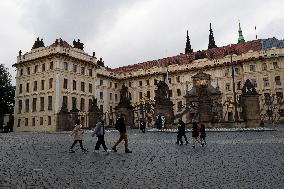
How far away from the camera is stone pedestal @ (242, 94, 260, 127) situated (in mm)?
28641

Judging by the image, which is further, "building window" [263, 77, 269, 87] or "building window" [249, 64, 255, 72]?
"building window" [249, 64, 255, 72]

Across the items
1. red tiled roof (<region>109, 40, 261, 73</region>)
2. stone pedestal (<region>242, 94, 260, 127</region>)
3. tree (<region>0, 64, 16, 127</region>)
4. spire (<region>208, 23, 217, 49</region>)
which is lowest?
stone pedestal (<region>242, 94, 260, 127</region>)

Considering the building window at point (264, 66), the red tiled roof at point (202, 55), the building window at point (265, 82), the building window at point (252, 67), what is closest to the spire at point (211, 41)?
the red tiled roof at point (202, 55)

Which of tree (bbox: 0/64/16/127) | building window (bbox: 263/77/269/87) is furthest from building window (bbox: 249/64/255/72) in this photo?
tree (bbox: 0/64/16/127)

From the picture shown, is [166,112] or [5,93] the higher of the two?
[5,93]

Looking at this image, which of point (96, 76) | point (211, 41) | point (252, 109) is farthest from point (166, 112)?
point (211, 41)

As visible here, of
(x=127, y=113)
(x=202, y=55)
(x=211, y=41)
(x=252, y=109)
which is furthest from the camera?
(x=211, y=41)

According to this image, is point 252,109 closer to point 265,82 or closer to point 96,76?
point 265,82

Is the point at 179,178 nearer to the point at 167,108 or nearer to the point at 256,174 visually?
the point at 256,174

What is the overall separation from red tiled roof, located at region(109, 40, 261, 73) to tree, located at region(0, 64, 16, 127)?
2679cm

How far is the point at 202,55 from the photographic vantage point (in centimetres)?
6531

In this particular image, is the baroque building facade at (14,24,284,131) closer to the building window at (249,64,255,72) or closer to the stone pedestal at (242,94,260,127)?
the building window at (249,64,255,72)

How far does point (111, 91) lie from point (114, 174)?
6117 cm

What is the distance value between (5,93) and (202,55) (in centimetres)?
4116
